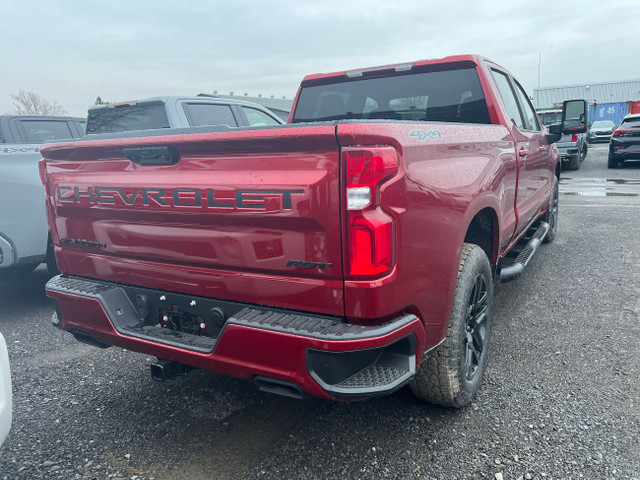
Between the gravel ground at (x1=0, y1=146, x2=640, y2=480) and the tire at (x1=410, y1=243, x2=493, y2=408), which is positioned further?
the tire at (x1=410, y1=243, x2=493, y2=408)

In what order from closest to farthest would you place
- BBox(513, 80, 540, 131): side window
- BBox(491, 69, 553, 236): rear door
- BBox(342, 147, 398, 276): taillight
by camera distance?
BBox(342, 147, 398, 276): taillight < BBox(491, 69, 553, 236): rear door < BBox(513, 80, 540, 131): side window

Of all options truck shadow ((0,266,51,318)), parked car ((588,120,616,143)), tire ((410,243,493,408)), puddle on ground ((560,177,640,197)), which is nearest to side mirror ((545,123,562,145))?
tire ((410,243,493,408))

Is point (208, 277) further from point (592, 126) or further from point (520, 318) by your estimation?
point (592, 126)

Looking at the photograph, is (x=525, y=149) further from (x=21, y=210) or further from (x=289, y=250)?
(x=21, y=210)

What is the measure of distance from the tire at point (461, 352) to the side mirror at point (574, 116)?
106 inches

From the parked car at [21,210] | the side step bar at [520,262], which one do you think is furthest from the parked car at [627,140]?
the parked car at [21,210]

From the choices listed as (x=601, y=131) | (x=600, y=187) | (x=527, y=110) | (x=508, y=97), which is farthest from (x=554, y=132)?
(x=601, y=131)

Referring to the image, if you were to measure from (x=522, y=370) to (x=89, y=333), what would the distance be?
2514 mm

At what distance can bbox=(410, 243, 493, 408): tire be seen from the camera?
7.82ft

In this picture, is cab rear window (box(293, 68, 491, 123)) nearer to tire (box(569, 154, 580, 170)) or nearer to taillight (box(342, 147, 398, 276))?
taillight (box(342, 147, 398, 276))

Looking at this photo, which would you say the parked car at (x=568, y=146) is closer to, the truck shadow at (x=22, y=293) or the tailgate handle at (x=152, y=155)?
the truck shadow at (x=22, y=293)

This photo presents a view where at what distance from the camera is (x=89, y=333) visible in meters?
2.56

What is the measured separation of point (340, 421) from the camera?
263cm

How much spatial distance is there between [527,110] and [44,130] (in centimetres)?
520
